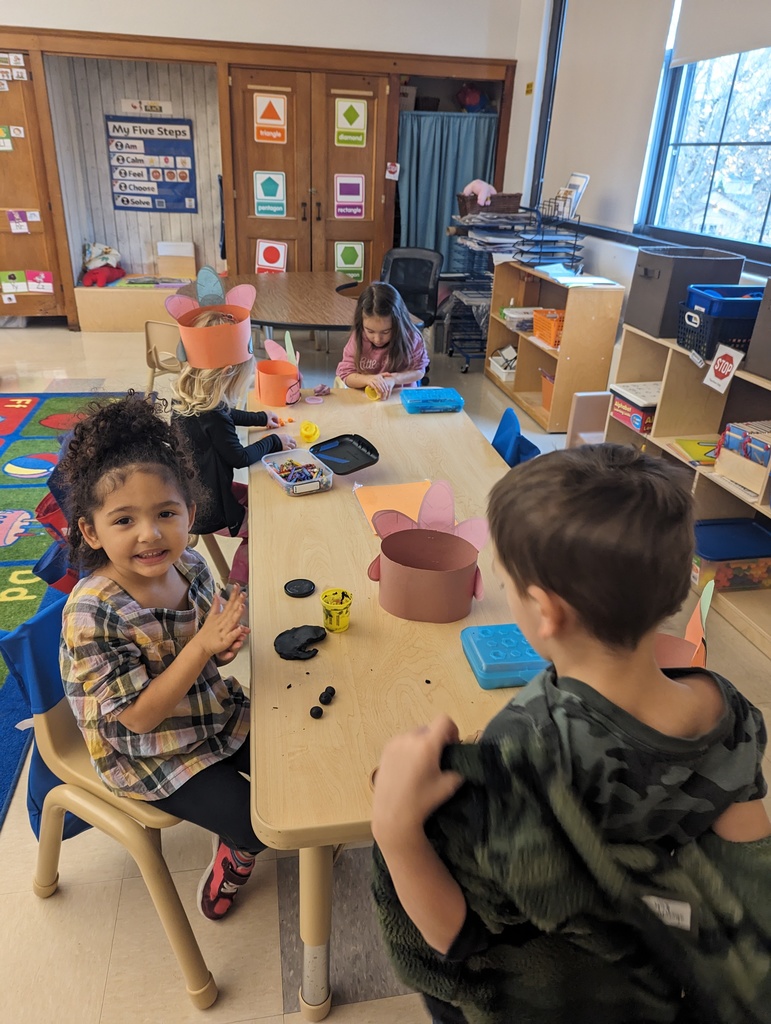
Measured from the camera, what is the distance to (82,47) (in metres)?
5.24

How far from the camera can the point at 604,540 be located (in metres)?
0.64

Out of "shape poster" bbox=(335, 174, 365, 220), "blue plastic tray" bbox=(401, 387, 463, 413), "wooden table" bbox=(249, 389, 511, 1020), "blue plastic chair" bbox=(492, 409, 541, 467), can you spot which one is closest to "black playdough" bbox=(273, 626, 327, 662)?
"wooden table" bbox=(249, 389, 511, 1020)

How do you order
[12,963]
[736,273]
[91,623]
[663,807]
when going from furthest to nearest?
[736,273] < [12,963] < [91,623] < [663,807]

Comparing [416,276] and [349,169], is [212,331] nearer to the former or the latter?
[416,276]

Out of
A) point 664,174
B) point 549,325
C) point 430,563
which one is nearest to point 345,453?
point 430,563

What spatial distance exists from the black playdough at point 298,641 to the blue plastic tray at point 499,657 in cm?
26

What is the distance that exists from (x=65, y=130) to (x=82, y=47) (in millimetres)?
792

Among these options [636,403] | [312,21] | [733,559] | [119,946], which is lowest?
[119,946]

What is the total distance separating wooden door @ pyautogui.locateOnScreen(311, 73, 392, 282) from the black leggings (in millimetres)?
5481

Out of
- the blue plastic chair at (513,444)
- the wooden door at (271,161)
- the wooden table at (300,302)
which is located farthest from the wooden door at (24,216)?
the blue plastic chair at (513,444)

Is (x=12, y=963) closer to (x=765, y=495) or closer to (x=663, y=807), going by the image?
(x=663, y=807)

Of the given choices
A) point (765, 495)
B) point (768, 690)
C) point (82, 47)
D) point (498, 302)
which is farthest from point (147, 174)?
point (768, 690)

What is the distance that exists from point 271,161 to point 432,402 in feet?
14.0

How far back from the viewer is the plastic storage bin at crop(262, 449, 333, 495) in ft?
5.86
